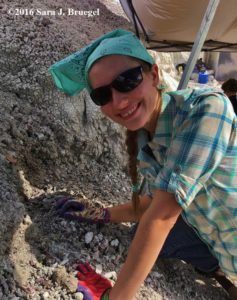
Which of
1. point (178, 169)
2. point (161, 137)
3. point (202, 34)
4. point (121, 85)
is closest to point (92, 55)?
point (121, 85)

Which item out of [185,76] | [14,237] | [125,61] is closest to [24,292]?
[14,237]

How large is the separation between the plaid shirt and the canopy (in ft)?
3.24

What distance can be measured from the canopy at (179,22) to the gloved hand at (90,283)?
144cm

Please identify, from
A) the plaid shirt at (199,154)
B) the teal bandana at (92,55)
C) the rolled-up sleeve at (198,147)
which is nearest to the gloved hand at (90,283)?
the plaid shirt at (199,154)

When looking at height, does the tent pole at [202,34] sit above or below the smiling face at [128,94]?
above

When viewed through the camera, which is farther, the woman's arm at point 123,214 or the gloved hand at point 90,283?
the woman's arm at point 123,214

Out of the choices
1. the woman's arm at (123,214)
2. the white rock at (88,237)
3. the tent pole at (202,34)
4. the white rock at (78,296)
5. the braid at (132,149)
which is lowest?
the white rock at (78,296)

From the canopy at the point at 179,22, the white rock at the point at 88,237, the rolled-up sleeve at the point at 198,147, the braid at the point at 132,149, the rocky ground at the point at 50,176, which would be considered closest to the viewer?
the rolled-up sleeve at the point at 198,147

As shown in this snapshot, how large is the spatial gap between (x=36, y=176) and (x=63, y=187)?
19cm

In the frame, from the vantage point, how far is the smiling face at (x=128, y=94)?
141cm

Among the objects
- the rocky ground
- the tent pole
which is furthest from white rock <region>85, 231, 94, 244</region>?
the tent pole

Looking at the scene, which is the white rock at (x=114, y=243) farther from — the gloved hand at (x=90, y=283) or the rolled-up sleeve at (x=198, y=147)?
the rolled-up sleeve at (x=198, y=147)

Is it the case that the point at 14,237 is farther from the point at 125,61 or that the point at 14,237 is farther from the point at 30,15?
the point at 30,15

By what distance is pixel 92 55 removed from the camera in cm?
145
